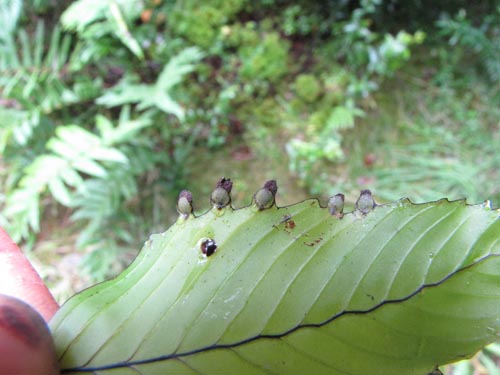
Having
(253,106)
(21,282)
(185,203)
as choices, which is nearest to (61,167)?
(253,106)

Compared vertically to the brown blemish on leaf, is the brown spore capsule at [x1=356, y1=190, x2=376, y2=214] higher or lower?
higher

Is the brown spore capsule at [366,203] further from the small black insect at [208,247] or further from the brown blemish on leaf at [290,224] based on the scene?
the small black insect at [208,247]

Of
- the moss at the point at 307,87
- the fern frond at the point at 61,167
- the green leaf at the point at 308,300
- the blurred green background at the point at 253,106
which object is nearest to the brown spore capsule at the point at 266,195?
the green leaf at the point at 308,300

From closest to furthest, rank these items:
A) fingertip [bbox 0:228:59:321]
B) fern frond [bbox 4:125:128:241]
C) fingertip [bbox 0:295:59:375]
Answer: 1. fingertip [bbox 0:295:59:375]
2. fingertip [bbox 0:228:59:321]
3. fern frond [bbox 4:125:128:241]

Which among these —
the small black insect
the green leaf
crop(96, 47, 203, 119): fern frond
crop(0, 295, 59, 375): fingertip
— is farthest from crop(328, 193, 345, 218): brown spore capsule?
crop(96, 47, 203, 119): fern frond

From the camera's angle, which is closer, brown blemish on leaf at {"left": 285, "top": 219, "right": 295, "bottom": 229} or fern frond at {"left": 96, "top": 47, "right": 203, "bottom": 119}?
brown blemish on leaf at {"left": 285, "top": 219, "right": 295, "bottom": 229}

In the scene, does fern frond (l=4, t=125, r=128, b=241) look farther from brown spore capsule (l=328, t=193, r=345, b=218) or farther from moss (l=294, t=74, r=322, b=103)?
brown spore capsule (l=328, t=193, r=345, b=218)
